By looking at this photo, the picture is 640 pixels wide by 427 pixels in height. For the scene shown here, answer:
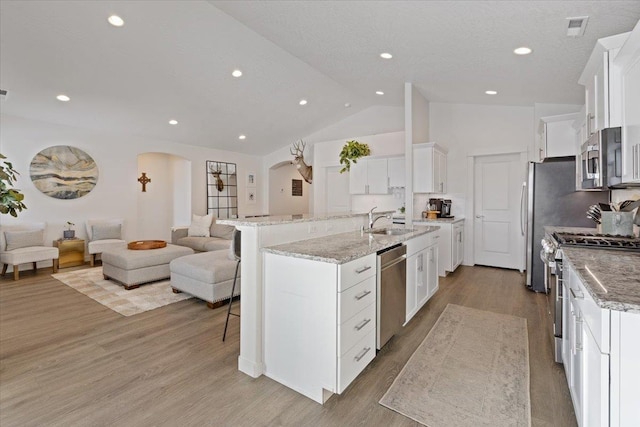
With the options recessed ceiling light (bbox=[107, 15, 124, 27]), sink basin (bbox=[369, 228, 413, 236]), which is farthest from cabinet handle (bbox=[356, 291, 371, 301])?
recessed ceiling light (bbox=[107, 15, 124, 27])

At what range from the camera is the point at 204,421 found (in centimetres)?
178

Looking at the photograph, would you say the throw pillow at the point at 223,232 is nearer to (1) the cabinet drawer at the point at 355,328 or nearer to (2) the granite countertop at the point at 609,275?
(1) the cabinet drawer at the point at 355,328

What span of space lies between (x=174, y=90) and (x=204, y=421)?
4.73m

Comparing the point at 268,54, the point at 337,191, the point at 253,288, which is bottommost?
the point at 253,288

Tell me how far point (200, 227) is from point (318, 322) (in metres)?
5.42

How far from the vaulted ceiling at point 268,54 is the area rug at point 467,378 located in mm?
2538

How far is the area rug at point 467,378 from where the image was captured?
6.04 ft

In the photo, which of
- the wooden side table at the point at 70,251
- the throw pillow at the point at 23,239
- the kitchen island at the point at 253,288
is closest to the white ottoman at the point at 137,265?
the wooden side table at the point at 70,251

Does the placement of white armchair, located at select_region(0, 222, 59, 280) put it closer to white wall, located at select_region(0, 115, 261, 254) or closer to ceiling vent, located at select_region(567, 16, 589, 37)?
white wall, located at select_region(0, 115, 261, 254)

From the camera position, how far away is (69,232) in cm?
562

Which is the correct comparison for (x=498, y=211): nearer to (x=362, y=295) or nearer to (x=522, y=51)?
(x=522, y=51)

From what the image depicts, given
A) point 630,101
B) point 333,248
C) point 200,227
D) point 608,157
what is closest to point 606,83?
point 630,101

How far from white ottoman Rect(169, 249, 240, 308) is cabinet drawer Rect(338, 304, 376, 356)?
1992 millimetres

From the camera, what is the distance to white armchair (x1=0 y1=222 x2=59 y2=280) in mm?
4766
